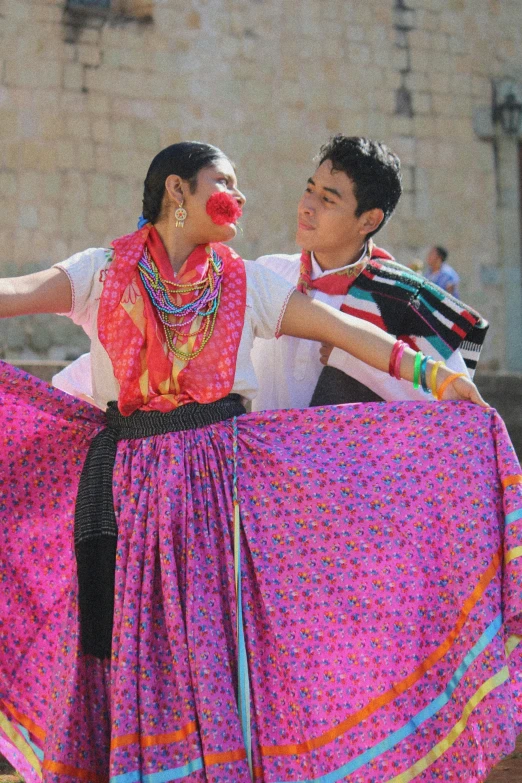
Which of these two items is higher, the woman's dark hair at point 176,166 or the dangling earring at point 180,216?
the woman's dark hair at point 176,166

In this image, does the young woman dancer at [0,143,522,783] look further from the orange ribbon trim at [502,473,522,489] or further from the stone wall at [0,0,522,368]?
the stone wall at [0,0,522,368]

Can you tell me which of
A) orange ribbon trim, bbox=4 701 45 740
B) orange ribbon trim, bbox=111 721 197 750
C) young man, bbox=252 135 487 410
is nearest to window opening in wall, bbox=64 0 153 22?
young man, bbox=252 135 487 410

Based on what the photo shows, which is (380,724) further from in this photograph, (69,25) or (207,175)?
(69,25)

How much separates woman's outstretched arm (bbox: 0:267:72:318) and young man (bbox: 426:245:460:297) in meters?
9.28

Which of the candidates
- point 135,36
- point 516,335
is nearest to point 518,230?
point 516,335

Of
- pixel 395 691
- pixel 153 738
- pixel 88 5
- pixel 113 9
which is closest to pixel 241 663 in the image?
pixel 153 738

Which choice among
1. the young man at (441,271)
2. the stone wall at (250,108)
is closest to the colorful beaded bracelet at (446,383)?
the stone wall at (250,108)

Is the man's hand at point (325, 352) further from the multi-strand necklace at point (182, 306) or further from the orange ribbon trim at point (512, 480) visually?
the orange ribbon trim at point (512, 480)

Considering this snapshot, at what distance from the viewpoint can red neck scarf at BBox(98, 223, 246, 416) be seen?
334cm

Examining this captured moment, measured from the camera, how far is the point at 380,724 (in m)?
3.13

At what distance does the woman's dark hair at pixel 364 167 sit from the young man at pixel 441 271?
817 cm

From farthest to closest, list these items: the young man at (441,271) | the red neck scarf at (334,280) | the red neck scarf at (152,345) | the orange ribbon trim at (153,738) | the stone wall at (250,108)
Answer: the young man at (441,271)
the stone wall at (250,108)
the red neck scarf at (334,280)
the red neck scarf at (152,345)
the orange ribbon trim at (153,738)

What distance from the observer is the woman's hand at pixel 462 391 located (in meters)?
3.41

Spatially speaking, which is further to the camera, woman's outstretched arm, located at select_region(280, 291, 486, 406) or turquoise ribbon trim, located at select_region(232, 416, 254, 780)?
woman's outstretched arm, located at select_region(280, 291, 486, 406)
